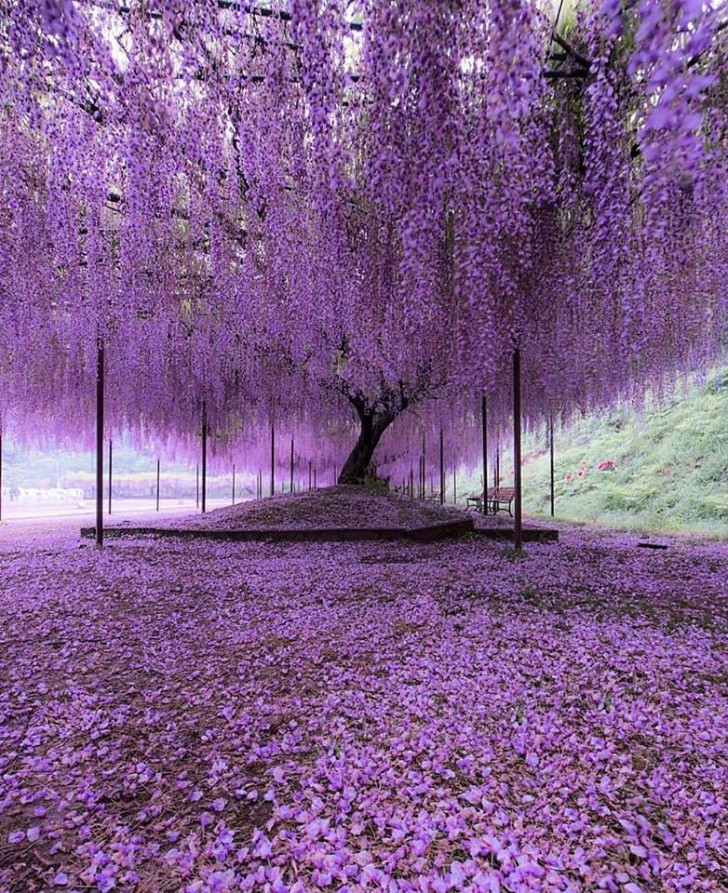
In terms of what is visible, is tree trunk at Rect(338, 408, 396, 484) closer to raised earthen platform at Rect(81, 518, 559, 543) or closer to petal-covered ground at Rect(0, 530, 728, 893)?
raised earthen platform at Rect(81, 518, 559, 543)

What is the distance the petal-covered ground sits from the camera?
48.6 inches

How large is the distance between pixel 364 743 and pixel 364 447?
8744 millimetres

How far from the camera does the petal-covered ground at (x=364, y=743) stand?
4.05 feet

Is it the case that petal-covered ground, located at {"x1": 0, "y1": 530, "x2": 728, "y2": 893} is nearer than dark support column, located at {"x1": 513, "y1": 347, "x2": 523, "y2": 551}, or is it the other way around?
petal-covered ground, located at {"x1": 0, "y1": 530, "x2": 728, "y2": 893}

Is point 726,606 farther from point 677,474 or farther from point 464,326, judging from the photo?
point 677,474

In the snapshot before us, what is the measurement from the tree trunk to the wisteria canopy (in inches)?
153

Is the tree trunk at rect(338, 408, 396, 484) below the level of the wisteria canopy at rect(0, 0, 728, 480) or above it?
below

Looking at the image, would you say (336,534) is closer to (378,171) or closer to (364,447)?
(364,447)

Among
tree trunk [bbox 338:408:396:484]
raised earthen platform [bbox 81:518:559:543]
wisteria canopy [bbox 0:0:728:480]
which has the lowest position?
raised earthen platform [bbox 81:518:559:543]

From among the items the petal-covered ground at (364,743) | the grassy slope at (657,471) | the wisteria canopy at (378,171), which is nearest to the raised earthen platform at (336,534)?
the wisteria canopy at (378,171)

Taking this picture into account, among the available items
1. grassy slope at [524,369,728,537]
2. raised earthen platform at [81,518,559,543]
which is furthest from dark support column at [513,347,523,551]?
grassy slope at [524,369,728,537]

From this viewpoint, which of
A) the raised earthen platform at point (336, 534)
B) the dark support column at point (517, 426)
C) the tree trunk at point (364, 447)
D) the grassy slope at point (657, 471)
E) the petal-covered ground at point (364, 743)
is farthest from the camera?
the grassy slope at point (657, 471)

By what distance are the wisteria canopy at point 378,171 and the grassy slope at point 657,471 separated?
24.8 ft

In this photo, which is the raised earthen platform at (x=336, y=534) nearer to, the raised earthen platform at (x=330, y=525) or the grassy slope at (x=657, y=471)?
the raised earthen platform at (x=330, y=525)
